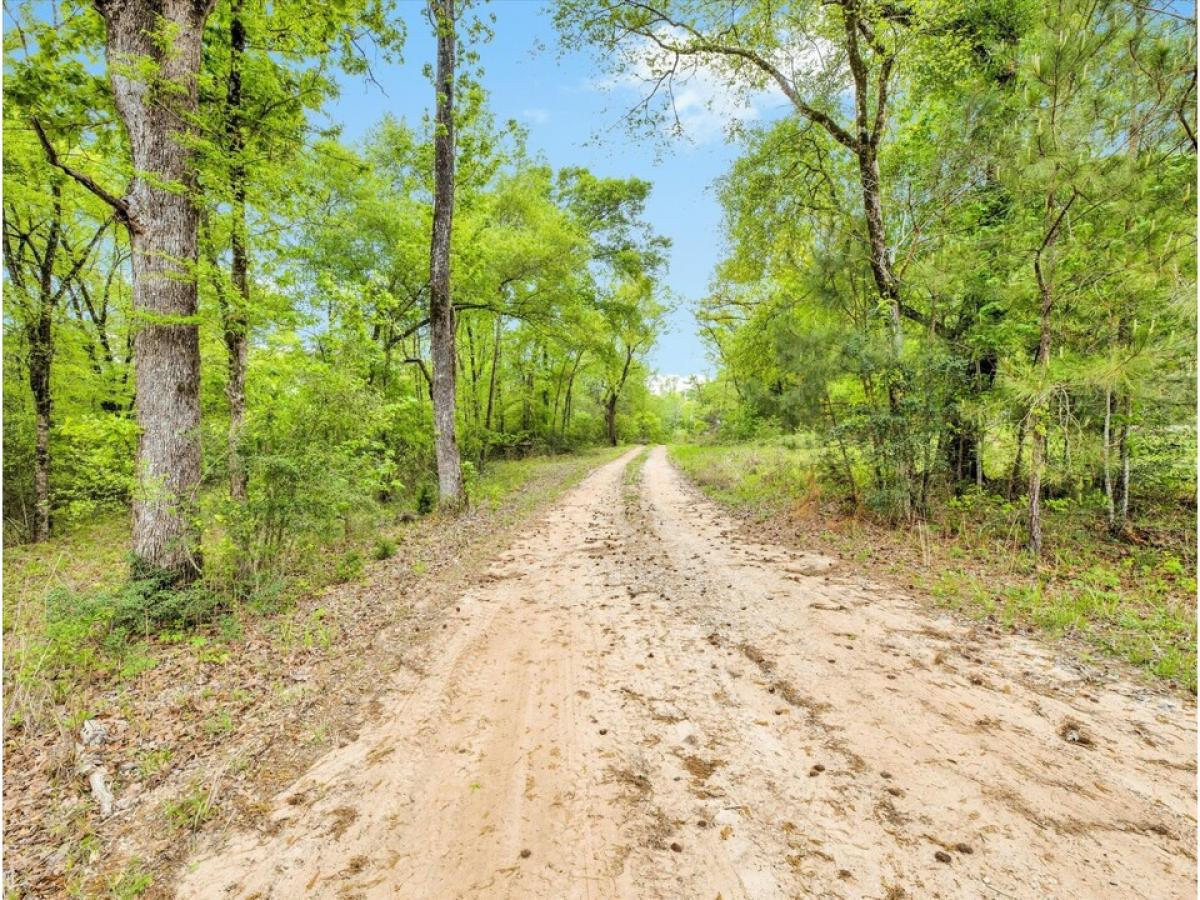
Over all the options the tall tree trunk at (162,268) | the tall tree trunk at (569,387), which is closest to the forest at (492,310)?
the tall tree trunk at (162,268)

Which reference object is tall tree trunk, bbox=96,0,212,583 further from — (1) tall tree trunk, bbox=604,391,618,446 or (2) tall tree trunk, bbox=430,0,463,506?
(1) tall tree trunk, bbox=604,391,618,446

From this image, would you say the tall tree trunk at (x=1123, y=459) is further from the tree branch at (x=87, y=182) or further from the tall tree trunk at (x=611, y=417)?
the tall tree trunk at (x=611, y=417)

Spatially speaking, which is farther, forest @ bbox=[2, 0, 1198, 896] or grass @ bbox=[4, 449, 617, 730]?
forest @ bbox=[2, 0, 1198, 896]

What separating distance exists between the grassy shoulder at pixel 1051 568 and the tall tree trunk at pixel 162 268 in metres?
8.07

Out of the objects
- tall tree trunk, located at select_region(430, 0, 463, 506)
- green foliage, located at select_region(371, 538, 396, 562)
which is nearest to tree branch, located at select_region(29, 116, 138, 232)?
green foliage, located at select_region(371, 538, 396, 562)

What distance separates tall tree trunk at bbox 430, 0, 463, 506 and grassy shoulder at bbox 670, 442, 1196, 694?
21.9 feet

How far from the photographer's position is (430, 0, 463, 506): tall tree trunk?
980cm

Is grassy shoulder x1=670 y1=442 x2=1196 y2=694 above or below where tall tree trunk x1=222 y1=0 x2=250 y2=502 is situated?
below

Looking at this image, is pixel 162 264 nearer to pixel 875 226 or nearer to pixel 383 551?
pixel 383 551

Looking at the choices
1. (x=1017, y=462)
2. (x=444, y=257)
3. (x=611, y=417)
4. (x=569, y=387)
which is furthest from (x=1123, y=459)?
(x=611, y=417)

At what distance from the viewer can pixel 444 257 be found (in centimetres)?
1029

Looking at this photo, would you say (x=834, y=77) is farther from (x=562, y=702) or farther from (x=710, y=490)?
(x=562, y=702)

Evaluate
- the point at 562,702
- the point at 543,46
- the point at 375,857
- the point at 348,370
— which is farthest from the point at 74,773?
the point at 543,46

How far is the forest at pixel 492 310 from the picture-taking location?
4.95 meters
